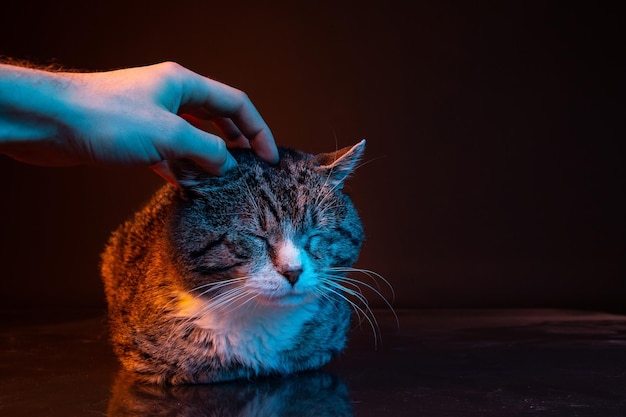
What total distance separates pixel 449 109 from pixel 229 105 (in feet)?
4.99

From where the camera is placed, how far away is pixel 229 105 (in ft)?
5.09

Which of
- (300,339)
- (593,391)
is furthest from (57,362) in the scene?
(593,391)

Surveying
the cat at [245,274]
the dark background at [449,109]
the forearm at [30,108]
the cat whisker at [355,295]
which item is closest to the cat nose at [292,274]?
the cat at [245,274]

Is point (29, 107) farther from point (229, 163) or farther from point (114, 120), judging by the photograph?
point (229, 163)

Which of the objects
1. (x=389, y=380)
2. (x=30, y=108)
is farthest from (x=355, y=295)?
(x=30, y=108)

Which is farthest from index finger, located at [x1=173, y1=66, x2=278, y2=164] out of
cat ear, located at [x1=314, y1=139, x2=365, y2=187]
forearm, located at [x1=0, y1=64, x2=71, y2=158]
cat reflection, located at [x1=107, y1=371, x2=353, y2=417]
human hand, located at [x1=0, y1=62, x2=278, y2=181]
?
cat reflection, located at [x1=107, y1=371, x2=353, y2=417]

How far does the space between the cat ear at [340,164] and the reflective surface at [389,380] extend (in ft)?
1.45

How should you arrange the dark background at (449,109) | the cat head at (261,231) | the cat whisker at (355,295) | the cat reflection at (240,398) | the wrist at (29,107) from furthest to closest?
1. the dark background at (449,109)
2. the cat whisker at (355,295)
3. the cat head at (261,231)
4. the cat reflection at (240,398)
5. the wrist at (29,107)

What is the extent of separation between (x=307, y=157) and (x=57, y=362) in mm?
812

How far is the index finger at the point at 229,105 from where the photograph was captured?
1490mm

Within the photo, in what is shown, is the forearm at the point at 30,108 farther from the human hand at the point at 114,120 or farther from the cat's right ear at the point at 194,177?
the cat's right ear at the point at 194,177

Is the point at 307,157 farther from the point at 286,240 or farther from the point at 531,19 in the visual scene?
the point at 531,19

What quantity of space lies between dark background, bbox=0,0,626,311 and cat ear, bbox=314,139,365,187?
1.12 meters

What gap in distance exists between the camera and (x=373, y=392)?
→ 1.51 m
